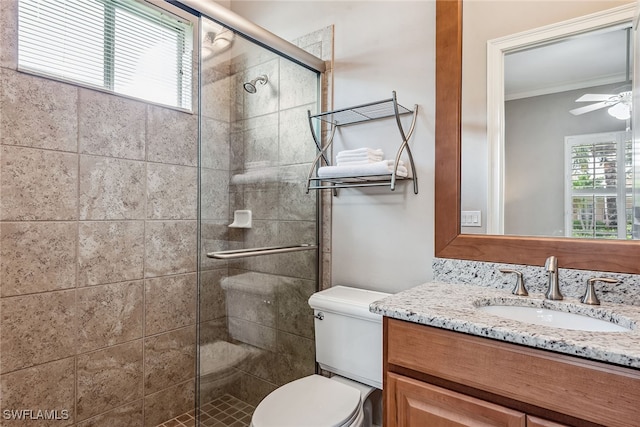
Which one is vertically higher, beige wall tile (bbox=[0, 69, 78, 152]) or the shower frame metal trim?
the shower frame metal trim

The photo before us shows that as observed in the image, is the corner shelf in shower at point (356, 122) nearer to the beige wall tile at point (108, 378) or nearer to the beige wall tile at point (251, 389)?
the beige wall tile at point (251, 389)

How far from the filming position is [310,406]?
4.08 feet

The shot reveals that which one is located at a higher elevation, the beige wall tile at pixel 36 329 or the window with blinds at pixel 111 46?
the window with blinds at pixel 111 46

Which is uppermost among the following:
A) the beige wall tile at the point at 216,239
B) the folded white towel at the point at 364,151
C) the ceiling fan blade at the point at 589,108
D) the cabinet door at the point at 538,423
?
the ceiling fan blade at the point at 589,108

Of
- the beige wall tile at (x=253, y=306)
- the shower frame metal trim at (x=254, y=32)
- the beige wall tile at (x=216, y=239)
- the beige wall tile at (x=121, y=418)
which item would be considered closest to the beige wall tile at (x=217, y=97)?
the shower frame metal trim at (x=254, y=32)

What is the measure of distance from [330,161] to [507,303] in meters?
1.09

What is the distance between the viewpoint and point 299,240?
1.79 metres

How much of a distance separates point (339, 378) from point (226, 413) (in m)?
0.52

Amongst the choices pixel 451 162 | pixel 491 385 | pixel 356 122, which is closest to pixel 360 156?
pixel 356 122

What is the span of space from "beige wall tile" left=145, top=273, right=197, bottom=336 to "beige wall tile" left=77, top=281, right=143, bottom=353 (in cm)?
5

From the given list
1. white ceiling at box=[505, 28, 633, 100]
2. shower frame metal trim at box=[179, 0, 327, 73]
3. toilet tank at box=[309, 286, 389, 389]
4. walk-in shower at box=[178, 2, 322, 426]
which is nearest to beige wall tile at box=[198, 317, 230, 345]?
walk-in shower at box=[178, 2, 322, 426]

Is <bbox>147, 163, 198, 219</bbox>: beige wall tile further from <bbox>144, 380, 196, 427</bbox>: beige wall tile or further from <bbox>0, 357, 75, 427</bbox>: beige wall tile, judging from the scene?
<bbox>144, 380, 196, 427</bbox>: beige wall tile

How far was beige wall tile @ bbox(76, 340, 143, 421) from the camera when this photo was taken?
161 cm

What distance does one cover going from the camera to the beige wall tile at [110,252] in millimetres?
1622
